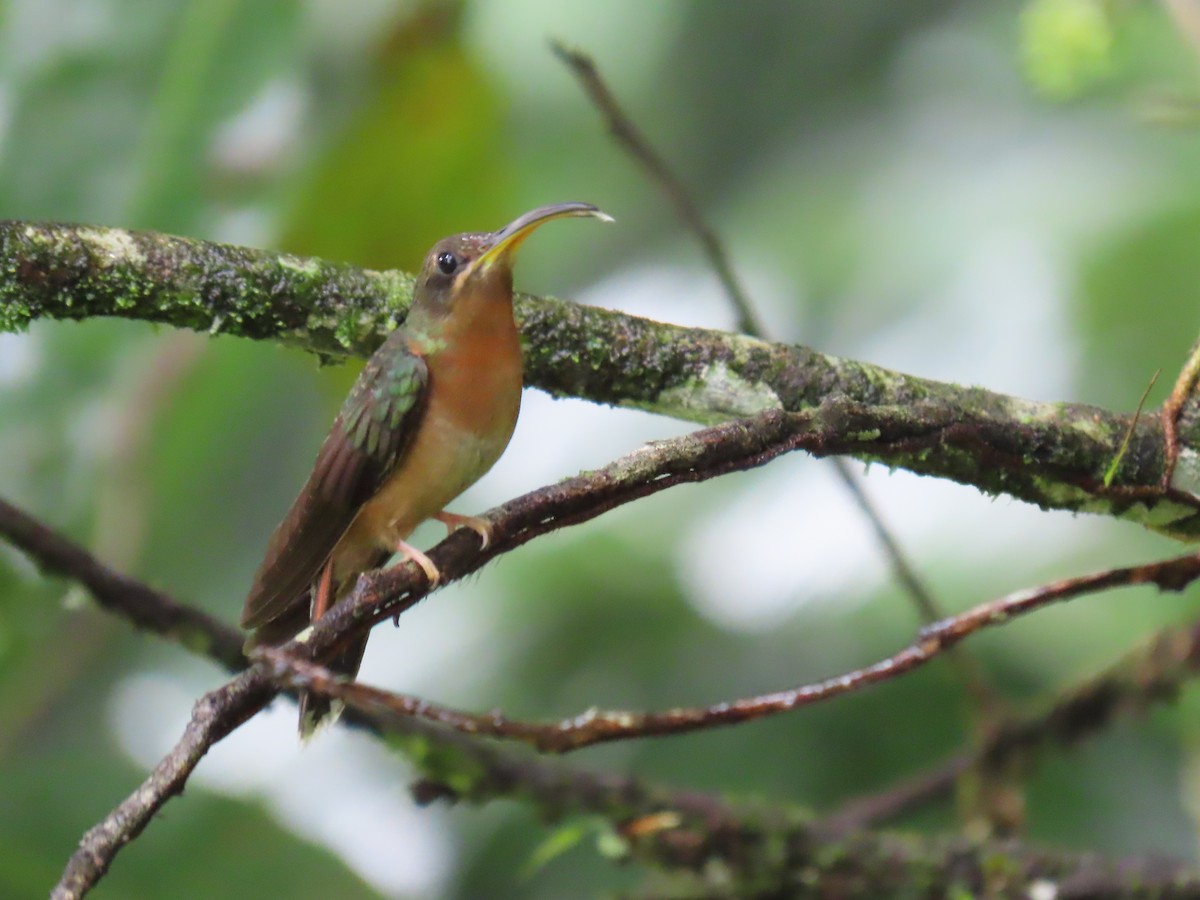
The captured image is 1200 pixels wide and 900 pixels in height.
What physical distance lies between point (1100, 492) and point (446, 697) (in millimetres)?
2414

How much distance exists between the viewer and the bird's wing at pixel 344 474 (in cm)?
212

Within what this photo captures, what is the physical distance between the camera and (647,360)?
202cm

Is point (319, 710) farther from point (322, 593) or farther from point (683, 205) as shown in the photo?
point (683, 205)

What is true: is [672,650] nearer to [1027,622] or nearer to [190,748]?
[1027,622]

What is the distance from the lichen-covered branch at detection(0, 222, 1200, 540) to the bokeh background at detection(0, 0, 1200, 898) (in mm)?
820

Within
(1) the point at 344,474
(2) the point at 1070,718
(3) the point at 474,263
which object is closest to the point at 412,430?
(1) the point at 344,474

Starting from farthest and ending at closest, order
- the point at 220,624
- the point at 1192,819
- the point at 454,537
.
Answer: the point at 1192,819 → the point at 220,624 → the point at 454,537

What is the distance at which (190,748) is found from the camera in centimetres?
134

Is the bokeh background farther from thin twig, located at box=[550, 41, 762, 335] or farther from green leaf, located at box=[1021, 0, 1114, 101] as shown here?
thin twig, located at box=[550, 41, 762, 335]

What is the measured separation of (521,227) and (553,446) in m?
1.94

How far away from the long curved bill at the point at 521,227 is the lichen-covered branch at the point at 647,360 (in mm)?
180

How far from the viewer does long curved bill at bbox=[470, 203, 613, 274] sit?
7.34 ft

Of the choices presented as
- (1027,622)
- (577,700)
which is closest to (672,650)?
(577,700)

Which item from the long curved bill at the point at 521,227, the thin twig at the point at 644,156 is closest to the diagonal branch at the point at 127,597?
the long curved bill at the point at 521,227
